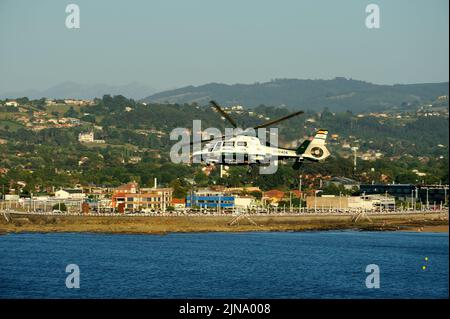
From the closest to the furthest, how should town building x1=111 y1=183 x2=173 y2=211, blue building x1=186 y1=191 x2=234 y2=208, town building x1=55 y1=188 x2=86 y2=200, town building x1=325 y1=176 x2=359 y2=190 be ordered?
blue building x1=186 y1=191 x2=234 y2=208
town building x1=111 y1=183 x2=173 y2=211
town building x1=55 y1=188 x2=86 y2=200
town building x1=325 y1=176 x2=359 y2=190

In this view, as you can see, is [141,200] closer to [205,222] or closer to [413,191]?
[205,222]

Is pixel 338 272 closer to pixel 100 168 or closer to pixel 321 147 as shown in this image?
pixel 321 147

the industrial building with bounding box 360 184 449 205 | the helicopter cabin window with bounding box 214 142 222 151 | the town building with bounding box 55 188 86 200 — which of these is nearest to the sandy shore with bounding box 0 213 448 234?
the industrial building with bounding box 360 184 449 205

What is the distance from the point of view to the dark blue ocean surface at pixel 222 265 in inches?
2113

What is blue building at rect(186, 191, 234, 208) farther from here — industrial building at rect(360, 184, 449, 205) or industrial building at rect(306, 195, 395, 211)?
industrial building at rect(360, 184, 449, 205)

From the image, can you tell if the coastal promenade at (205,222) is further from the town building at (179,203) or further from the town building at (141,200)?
the town building at (141,200)

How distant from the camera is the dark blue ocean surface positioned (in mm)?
53678

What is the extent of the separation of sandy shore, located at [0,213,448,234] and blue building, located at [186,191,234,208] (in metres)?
11.1

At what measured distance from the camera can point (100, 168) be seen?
16562cm

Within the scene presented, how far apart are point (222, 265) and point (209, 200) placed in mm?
53427

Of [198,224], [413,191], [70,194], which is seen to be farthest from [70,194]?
[413,191]

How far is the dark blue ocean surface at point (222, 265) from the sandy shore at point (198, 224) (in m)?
5.19

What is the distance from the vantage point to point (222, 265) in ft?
214
